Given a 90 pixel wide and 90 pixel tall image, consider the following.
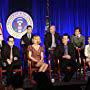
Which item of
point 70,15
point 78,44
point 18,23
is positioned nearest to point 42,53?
point 78,44

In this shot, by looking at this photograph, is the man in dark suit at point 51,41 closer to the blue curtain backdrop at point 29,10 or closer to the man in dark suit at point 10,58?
the blue curtain backdrop at point 29,10

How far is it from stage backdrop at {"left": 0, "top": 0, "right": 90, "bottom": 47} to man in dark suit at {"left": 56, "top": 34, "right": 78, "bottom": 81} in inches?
56.8

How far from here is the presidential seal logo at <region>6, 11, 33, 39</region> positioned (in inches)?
347

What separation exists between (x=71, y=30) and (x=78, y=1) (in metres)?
0.93

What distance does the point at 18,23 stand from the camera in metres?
9.03

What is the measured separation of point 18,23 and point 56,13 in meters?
1.18

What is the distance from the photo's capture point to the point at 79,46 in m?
8.23

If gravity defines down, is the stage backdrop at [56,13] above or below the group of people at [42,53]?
above

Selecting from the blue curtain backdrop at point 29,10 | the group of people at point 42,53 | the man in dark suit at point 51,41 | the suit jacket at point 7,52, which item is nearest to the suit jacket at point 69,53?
the group of people at point 42,53

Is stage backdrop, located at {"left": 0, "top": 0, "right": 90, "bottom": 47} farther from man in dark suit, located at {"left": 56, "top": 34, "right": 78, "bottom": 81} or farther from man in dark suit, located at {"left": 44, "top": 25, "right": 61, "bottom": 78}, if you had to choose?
man in dark suit, located at {"left": 56, "top": 34, "right": 78, "bottom": 81}

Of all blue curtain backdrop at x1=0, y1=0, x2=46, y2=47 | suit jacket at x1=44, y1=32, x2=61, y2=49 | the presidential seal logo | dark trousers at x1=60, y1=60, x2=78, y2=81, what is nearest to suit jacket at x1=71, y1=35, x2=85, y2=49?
suit jacket at x1=44, y1=32, x2=61, y2=49

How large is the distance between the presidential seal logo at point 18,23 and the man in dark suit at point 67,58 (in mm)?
1658

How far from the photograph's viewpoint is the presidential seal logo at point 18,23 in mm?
8812

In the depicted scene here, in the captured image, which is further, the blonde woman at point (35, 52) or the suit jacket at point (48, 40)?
the suit jacket at point (48, 40)
